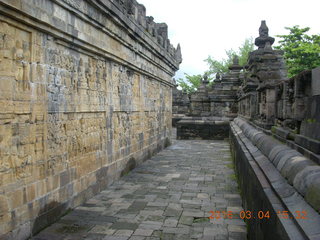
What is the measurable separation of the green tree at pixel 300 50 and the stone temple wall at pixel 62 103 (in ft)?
60.8

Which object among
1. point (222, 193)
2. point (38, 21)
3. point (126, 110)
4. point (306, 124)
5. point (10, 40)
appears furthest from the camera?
point (126, 110)

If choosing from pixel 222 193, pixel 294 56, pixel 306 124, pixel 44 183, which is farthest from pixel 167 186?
pixel 294 56

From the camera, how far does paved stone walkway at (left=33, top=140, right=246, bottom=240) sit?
3863mm

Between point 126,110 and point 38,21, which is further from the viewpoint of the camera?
point 126,110

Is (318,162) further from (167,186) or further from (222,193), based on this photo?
(167,186)

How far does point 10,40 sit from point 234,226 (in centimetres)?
351

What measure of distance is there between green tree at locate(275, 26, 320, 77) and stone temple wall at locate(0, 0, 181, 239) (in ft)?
60.8

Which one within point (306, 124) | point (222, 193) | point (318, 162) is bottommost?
point (222, 193)

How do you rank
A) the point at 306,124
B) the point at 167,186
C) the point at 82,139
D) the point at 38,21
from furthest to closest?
1. the point at 167,186
2. the point at 82,139
3. the point at 38,21
4. the point at 306,124

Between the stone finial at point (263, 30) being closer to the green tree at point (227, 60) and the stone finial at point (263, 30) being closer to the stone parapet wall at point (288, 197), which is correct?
the stone parapet wall at point (288, 197)

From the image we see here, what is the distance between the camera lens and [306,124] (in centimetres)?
284

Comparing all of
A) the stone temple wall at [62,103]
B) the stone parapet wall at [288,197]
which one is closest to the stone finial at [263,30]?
the stone temple wall at [62,103]
